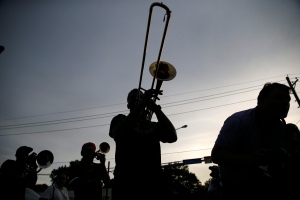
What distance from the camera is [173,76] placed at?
176 inches

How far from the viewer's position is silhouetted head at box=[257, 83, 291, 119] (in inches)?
80.5

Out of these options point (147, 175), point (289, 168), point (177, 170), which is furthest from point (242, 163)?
point (177, 170)

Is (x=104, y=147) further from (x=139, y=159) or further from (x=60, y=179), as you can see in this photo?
(x=139, y=159)

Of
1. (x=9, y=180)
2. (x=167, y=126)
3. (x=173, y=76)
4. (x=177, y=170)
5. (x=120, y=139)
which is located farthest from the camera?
(x=177, y=170)

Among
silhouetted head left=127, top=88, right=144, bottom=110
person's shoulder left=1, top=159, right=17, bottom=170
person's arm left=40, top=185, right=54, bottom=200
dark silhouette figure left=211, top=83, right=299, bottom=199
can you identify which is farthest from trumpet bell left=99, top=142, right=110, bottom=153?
dark silhouette figure left=211, top=83, right=299, bottom=199

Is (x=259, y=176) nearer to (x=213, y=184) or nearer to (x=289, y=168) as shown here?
(x=289, y=168)

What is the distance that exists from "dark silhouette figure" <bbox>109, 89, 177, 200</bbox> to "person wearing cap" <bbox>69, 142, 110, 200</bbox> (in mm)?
2158

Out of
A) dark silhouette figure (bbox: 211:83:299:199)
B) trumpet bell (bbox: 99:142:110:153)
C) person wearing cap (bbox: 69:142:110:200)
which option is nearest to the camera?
dark silhouette figure (bbox: 211:83:299:199)

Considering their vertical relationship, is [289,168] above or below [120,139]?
below

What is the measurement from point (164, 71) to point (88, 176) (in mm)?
2842

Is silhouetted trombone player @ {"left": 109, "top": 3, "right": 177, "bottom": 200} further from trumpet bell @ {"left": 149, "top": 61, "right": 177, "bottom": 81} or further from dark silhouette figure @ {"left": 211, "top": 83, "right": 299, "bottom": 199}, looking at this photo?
trumpet bell @ {"left": 149, "top": 61, "right": 177, "bottom": 81}

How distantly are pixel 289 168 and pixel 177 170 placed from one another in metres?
83.0

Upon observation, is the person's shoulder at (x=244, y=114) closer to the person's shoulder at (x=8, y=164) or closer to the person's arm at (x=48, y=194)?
the person's shoulder at (x=8, y=164)

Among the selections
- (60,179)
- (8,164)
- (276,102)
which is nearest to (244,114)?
(276,102)
